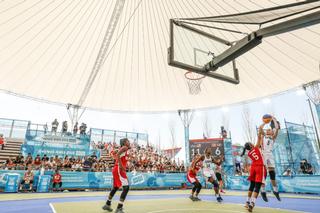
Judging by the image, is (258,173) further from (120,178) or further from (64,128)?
(64,128)

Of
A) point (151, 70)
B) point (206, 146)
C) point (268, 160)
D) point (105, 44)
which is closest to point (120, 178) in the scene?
point (268, 160)

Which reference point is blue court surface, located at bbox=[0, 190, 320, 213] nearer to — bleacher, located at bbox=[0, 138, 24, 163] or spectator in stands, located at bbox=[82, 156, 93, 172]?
spectator in stands, located at bbox=[82, 156, 93, 172]

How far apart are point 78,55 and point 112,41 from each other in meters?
3.15

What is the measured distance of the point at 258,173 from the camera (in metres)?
6.30

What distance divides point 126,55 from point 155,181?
1063cm

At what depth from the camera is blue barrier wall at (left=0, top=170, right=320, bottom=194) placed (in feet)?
42.6

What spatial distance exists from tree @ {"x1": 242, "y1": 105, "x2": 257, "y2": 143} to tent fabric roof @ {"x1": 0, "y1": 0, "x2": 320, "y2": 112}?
36.2 feet

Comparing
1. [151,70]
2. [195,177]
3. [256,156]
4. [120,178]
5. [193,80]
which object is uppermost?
[151,70]

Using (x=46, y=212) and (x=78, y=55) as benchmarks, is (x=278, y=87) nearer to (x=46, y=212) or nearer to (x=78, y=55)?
(x=78, y=55)

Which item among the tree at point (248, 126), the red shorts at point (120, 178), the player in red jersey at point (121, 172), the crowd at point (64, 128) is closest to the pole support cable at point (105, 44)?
the crowd at point (64, 128)

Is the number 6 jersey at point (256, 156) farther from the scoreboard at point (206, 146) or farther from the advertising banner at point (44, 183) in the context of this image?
the scoreboard at point (206, 146)

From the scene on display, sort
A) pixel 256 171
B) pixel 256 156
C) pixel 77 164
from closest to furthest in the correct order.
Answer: pixel 256 171 → pixel 256 156 → pixel 77 164

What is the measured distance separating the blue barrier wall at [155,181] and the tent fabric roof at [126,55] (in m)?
7.94

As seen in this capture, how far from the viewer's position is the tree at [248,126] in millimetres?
31312
